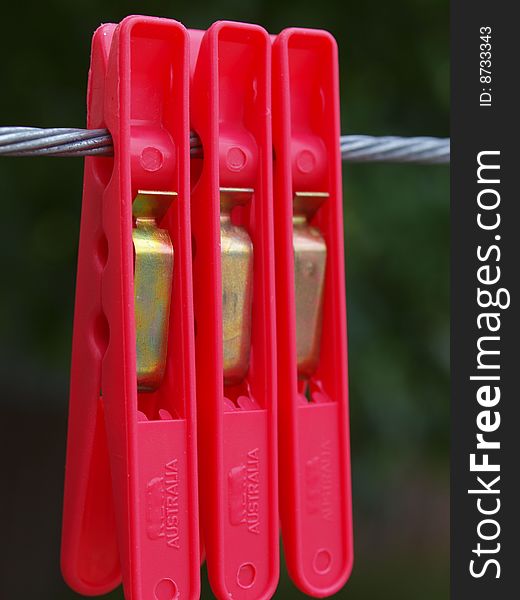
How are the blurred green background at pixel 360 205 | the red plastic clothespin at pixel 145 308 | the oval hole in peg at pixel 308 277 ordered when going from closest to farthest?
the red plastic clothespin at pixel 145 308 → the oval hole in peg at pixel 308 277 → the blurred green background at pixel 360 205

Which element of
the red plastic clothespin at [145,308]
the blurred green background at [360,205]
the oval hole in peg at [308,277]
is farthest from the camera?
the blurred green background at [360,205]

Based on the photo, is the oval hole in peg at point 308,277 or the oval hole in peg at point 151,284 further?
the oval hole in peg at point 308,277

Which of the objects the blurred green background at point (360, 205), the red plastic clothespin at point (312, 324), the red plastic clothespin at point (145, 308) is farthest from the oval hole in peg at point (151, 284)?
the blurred green background at point (360, 205)

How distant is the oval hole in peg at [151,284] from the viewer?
0.92 m

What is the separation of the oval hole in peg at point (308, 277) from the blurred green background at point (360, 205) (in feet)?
2.74

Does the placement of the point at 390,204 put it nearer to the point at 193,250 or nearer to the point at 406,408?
the point at 406,408

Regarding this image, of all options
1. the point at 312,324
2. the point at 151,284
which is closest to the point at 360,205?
the point at 312,324

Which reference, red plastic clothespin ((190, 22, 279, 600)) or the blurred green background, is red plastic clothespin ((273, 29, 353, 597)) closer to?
red plastic clothespin ((190, 22, 279, 600))

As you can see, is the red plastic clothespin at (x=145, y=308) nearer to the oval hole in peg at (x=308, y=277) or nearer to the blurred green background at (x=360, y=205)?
the oval hole in peg at (x=308, y=277)

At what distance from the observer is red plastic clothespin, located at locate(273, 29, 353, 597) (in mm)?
1005

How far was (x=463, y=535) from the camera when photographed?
1.19 meters

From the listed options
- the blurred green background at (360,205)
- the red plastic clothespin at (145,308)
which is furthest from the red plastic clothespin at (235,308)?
the blurred green background at (360,205)

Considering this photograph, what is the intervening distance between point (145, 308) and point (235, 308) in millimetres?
94

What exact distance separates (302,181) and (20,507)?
160 centimetres
